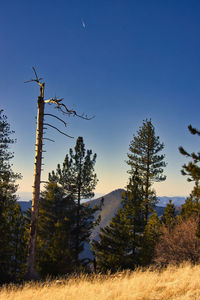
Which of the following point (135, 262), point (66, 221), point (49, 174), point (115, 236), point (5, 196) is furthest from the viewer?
point (49, 174)

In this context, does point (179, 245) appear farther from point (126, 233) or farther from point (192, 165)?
point (192, 165)

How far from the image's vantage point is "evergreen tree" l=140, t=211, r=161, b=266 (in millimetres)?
19500

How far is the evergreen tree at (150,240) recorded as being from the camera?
1950cm

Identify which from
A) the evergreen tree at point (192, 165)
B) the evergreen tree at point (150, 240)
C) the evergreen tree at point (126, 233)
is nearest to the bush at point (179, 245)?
the evergreen tree at point (150, 240)

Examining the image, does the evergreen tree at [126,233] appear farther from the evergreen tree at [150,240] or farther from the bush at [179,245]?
the bush at [179,245]

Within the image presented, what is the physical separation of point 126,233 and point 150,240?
100 inches

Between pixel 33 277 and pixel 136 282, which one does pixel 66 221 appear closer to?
pixel 33 277

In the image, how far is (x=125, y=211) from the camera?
2252cm

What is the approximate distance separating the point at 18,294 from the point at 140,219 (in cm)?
1816

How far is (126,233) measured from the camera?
21.9m

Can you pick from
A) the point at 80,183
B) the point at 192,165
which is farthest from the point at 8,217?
the point at 192,165

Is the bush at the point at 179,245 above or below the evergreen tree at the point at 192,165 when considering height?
below

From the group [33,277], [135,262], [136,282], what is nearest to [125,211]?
[135,262]

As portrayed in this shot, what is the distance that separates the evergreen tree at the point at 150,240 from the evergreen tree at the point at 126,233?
151 cm
